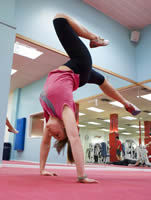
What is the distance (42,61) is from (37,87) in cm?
56

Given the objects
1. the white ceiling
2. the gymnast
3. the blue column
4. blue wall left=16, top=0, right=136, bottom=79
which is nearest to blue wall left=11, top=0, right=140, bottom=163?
blue wall left=16, top=0, right=136, bottom=79

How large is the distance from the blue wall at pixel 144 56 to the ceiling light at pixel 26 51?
2717 millimetres

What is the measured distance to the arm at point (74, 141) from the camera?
1212mm

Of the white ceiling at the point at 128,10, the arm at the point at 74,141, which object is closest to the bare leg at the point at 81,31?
the arm at the point at 74,141

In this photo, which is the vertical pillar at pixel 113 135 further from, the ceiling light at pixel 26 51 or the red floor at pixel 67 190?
the red floor at pixel 67 190

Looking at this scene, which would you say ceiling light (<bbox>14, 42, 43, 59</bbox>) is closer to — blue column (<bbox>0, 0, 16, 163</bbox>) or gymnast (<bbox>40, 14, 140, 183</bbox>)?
blue column (<bbox>0, 0, 16, 163</bbox>)

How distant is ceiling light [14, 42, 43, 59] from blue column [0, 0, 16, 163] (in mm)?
711

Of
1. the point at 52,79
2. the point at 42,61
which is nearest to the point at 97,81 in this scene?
the point at 52,79

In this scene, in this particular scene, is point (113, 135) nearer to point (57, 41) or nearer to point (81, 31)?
point (57, 41)

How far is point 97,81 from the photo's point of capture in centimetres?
168

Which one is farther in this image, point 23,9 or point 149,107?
point 149,107

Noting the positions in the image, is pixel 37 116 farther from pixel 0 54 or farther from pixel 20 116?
pixel 0 54

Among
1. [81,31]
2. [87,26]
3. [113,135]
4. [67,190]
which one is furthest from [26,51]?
[113,135]

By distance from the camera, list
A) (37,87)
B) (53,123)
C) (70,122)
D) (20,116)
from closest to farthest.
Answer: (70,122) < (53,123) < (20,116) < (37,87)
